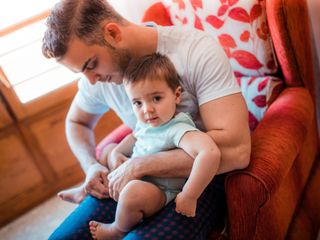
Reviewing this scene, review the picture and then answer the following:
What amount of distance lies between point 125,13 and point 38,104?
2.34 ft

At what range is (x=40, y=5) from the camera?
2.00m

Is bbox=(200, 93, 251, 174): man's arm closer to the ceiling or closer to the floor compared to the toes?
closer to the ceiling

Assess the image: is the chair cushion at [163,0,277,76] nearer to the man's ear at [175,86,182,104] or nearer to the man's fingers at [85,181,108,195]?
the man's ear at [175,86,182,104]

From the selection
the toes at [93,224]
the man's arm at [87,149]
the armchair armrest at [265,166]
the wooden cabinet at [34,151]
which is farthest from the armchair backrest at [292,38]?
the wooden cabinet at [34,151]

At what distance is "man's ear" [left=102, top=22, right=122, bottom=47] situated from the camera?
108cm

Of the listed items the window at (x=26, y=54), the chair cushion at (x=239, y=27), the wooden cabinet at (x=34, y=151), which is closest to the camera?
the chair cushion at (x=239, y=27)

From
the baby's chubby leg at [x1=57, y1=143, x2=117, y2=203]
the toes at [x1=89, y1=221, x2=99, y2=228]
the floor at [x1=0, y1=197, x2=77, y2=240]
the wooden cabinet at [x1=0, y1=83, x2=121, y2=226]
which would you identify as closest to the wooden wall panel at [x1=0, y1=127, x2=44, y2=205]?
the wooden cabinet at [x1=0, y1=83, x2=121, y2=226]

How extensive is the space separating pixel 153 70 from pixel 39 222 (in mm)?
1484

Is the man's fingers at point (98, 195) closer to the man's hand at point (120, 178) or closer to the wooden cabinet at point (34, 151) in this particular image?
the man's hand at point (120, 178)

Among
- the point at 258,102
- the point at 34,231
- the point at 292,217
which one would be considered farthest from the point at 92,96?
the point at 34,231

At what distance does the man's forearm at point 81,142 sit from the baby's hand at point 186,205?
0.47 m

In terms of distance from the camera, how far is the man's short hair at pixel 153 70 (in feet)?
3.40

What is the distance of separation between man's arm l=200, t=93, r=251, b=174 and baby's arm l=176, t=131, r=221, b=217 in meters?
0.05

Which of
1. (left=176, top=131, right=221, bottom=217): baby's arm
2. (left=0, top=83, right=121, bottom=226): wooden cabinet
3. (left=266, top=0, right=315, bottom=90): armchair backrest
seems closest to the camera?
(left=176, top=131, right=221, bottom=217): baby's arm
